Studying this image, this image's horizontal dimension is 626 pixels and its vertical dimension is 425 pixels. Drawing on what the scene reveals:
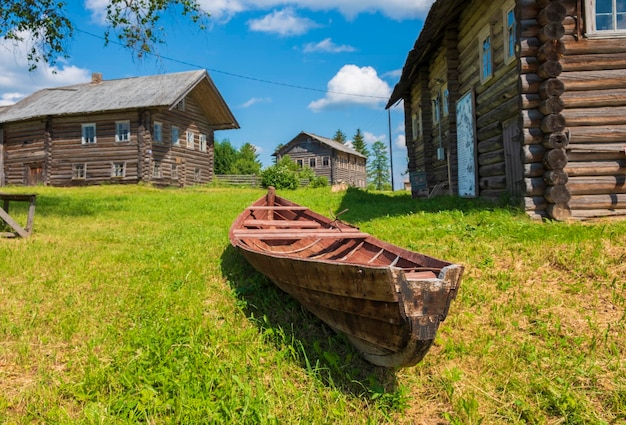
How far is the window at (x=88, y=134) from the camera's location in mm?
25844

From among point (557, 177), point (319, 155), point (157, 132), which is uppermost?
point (319, 155)

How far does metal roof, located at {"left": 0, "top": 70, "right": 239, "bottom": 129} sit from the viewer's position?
2502cm

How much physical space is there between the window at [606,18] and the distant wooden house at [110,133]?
839 inches

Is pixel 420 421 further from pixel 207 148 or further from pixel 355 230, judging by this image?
pixel 207 148

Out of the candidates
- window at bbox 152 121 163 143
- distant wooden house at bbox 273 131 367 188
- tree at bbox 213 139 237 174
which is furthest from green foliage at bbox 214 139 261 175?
window at bbox 152 121 163 143

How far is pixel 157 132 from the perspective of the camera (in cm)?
2572

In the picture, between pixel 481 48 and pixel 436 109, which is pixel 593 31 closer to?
pixel 481 48

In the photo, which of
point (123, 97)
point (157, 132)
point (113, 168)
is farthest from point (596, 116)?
point (123, 97)

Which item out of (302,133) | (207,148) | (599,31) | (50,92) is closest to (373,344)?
(599,31)

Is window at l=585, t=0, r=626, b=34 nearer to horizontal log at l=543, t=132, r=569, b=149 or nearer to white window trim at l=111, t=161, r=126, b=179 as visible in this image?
horizontal log at l=543, t=132, r=569, b=149

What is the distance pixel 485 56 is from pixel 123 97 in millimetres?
22882

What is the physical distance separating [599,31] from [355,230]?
6.32 meters

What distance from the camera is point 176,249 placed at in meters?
6.97

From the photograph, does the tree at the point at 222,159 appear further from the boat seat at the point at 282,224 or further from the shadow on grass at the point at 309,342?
the shadow on grass at the point at 309,342
